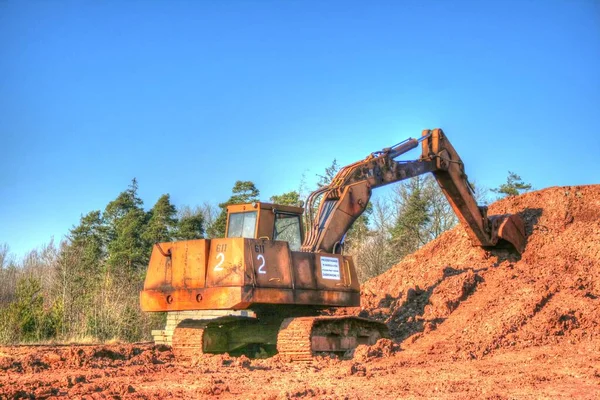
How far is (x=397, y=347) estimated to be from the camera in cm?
1264

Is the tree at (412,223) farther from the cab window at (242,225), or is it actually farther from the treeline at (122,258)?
the cab window at (242,225)

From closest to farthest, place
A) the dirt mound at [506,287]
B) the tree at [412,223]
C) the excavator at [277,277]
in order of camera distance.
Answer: the excavator at [277,277] < the dirt mound at [506,287] < the tree at [412,223]

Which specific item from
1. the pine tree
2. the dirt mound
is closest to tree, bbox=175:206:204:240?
the pine tree

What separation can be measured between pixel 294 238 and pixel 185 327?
8.52 feet

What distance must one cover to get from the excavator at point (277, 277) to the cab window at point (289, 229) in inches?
0.7

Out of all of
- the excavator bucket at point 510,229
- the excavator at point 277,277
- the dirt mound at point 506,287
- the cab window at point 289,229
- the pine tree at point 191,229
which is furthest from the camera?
the pine tree at point 191,229

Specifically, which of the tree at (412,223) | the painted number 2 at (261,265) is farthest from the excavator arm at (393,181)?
the tree at (412,223)

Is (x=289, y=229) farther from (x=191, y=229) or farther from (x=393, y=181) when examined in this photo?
(x=191, y=229)

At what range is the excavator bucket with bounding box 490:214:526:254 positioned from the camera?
16.5 meters

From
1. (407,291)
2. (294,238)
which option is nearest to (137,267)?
(407,291)

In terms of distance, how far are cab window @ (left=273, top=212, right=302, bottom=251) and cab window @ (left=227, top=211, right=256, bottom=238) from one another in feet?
1.46

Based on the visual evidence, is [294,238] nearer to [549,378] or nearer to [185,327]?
[185,327]

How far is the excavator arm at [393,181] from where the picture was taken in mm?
12414

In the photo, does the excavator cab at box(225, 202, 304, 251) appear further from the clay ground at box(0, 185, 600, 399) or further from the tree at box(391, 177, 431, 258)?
the tree at box(391, 177, 431, 258)
